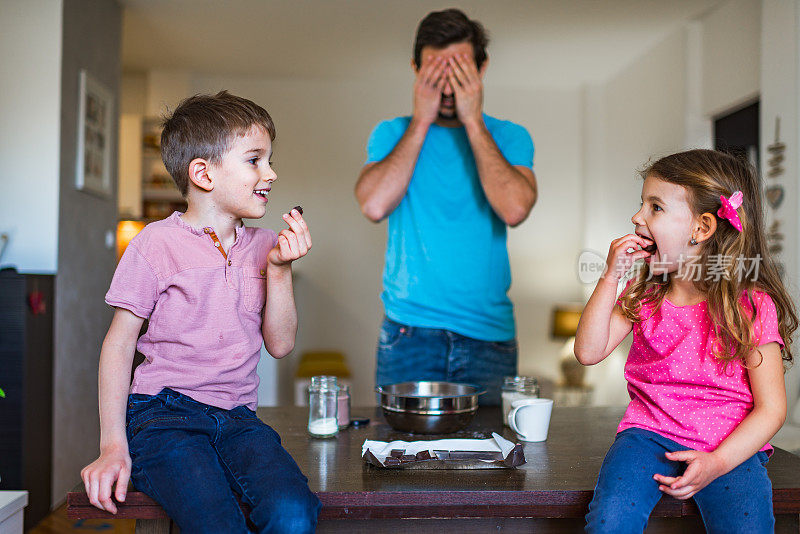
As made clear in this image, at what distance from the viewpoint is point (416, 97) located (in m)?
1.76

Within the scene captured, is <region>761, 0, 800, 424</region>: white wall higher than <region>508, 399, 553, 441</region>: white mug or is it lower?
higher

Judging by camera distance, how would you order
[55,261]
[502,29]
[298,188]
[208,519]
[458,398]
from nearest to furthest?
[208,519] → [458,398] → [55,261] → [502,29] → [298,188]

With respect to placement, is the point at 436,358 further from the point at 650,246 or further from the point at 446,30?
the point at 446,30

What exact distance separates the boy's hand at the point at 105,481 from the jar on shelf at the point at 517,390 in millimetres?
716

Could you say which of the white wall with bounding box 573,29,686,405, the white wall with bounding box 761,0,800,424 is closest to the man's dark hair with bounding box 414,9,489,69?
the white wall with bounding box 761,0,800,424

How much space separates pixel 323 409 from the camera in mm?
1298

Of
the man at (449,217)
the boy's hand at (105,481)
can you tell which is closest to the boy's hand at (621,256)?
the man at (449,217)

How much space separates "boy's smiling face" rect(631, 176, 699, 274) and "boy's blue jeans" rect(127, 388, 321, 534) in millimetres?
696

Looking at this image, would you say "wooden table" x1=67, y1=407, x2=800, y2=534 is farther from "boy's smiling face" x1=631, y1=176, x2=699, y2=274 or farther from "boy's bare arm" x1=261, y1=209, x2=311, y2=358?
"boy's smiling face" x1=631, y1=176, x2=699, y2=274

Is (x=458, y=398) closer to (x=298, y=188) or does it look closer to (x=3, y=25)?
(x=3, y=25)

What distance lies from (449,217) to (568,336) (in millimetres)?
3849

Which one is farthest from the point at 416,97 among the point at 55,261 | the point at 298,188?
the point at 298,188

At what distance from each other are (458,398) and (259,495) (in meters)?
0.45

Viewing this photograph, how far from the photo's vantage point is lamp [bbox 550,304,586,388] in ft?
16.9
